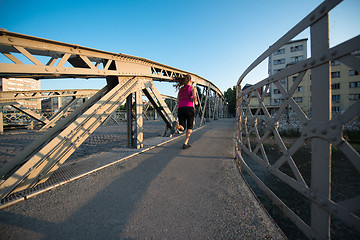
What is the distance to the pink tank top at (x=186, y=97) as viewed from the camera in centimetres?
392

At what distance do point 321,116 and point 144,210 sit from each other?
1.72m

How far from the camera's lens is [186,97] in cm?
395

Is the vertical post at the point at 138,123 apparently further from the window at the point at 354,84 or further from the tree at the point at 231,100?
the tree at the point at 231,100

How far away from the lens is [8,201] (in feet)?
5.24

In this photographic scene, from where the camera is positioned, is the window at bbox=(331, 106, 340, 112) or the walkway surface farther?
the walkway surface

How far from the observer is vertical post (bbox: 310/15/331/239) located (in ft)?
3.03

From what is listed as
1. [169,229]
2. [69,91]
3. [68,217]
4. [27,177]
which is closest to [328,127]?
[169,229]

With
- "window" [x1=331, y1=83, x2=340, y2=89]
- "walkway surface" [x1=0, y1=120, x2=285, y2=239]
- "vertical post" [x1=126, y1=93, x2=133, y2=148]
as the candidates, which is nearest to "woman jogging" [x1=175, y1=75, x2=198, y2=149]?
"vertical post" [x1=126, y1=93, x2=133, y2=148]

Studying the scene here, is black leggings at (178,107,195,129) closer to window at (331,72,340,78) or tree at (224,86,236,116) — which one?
window at (331,72,340,78)

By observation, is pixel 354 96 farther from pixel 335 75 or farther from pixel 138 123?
pixel 138 123

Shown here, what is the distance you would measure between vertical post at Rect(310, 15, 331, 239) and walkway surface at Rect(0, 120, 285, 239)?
339 mm

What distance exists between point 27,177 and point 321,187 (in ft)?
10.6

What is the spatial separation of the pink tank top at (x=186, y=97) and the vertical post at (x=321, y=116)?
2.98 metres

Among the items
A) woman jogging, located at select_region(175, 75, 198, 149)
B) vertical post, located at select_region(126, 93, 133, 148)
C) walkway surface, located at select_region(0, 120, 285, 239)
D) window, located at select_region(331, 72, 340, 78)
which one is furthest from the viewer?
vertical post, located at select_region(126, 93, 133, 148)
